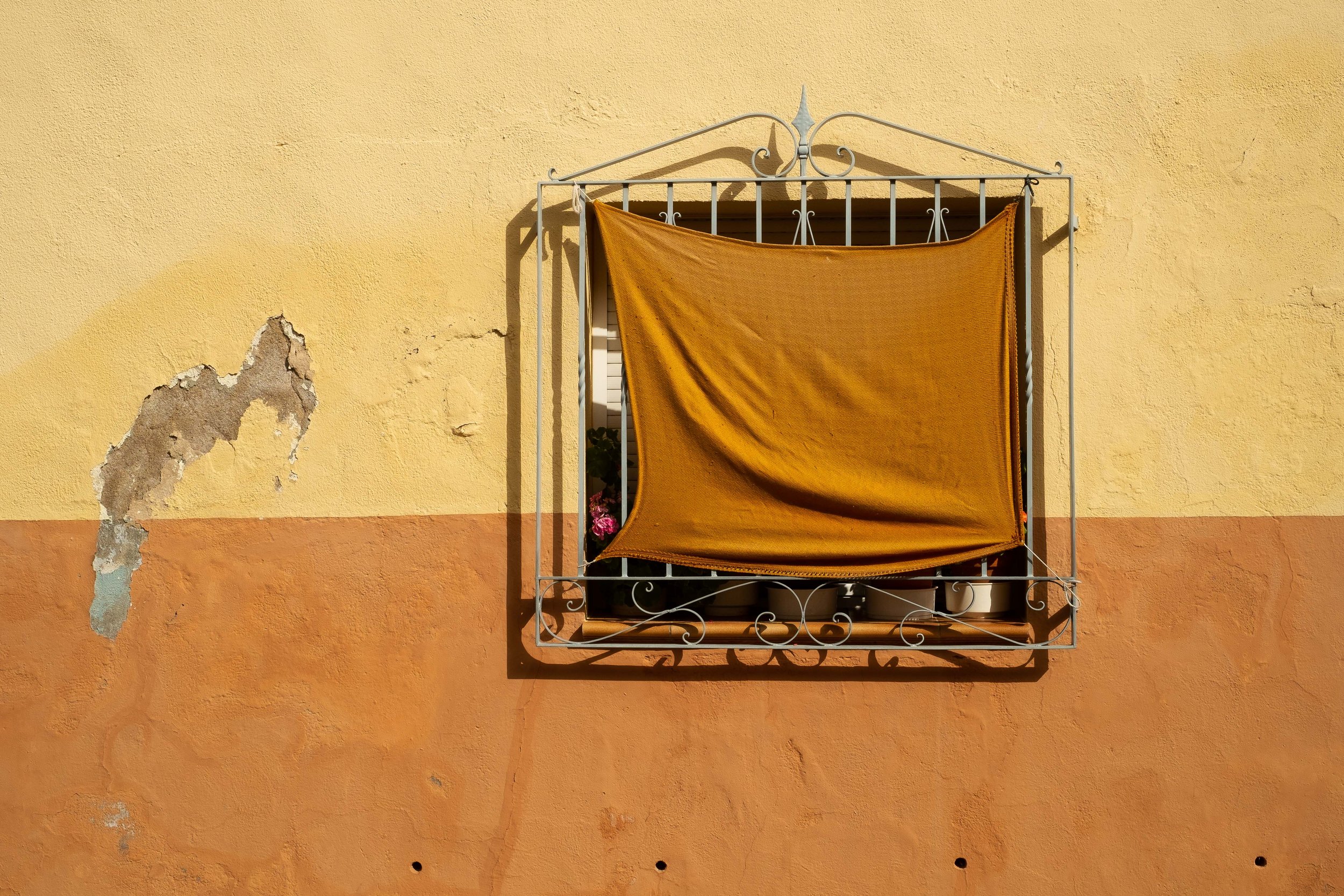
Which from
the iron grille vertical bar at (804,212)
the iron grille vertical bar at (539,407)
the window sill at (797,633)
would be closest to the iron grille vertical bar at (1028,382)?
the window sill at (797,633)

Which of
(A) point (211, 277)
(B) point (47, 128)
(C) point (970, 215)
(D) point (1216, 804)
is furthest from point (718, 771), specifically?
(B) point (47, 128)

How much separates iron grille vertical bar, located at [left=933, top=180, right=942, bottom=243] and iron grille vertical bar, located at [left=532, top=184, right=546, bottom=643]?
1229 millimetres

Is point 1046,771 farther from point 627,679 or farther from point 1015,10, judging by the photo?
point 1015,10

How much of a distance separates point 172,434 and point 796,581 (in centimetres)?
210

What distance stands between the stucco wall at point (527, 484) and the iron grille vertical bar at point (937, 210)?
0.27 feet

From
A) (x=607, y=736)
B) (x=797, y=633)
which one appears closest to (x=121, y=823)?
(x=607, y=736)

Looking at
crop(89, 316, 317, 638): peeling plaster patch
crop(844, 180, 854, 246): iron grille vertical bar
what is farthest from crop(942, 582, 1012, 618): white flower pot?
crop(89, 316, 317, 638): peeling plaster patch

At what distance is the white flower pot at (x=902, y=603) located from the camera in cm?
309

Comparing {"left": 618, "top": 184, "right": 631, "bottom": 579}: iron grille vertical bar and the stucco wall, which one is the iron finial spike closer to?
the stucco wall

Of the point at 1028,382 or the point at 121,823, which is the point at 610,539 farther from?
the point at 121,823

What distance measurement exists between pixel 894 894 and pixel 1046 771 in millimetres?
598

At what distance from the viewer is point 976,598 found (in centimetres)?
309

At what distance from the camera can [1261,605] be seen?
3018 millimetres

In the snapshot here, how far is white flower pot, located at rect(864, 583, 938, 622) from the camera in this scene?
121 inches
